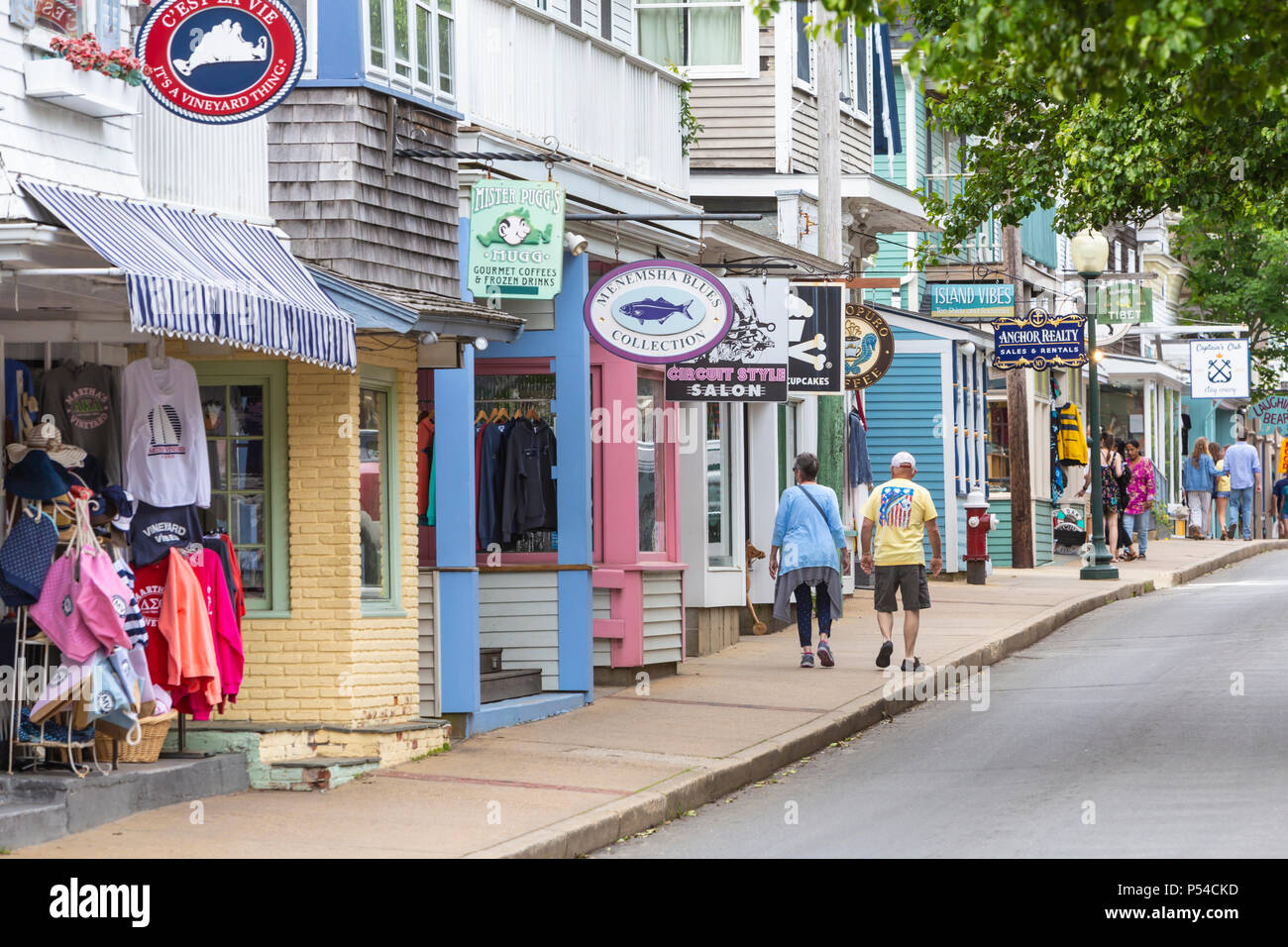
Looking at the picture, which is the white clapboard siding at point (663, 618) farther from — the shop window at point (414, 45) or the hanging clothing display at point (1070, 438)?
the hanging clothing display at point (1070, 438)

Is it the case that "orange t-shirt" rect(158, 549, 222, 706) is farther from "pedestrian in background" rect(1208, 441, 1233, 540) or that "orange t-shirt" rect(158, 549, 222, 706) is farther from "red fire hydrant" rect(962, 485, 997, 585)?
"pedestrian in background" rect(1208, 441, 1233, 540)

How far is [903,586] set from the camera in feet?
53.4

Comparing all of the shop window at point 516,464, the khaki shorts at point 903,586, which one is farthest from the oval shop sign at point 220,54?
the khaki shorts at point 903,586

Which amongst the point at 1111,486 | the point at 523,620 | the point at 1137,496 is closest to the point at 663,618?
the point at 523,620

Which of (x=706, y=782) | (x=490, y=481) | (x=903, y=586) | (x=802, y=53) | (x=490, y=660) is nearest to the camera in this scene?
(x=706, y=782)

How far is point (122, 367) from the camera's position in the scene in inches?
431

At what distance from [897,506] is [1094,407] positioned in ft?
34.4

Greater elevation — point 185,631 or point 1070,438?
point 1070,438

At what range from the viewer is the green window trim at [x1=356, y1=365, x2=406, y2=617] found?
12297 mm

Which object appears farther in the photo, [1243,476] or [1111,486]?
[1243,476]

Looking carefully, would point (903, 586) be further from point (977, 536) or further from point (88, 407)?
point (977, 536)

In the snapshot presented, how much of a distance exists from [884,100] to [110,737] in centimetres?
1778

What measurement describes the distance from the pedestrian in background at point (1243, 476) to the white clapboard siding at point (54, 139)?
3023 cm

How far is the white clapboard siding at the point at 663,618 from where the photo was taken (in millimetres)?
15969
